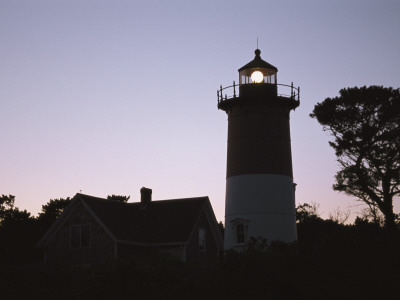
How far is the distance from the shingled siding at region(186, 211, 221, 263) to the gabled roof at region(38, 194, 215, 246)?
0.81 metres

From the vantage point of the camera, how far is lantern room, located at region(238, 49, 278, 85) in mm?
35969

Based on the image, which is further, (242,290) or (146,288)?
(146,288)

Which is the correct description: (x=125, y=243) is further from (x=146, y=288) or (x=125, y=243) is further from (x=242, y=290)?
(x=242, y=290)

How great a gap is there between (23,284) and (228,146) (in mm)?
14531

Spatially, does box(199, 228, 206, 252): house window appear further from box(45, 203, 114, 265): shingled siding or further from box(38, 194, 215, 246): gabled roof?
box(45, 203, 114, 265): shingled siding

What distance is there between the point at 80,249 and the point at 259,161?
11909 millimetres

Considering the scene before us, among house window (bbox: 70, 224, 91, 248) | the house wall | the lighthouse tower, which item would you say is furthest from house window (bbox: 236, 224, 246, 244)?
house window (bbox: 70, 224, 91, 248)

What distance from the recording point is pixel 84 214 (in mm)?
37562

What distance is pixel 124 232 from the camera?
1476 inches

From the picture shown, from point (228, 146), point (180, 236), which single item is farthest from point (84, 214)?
point (228, 146)

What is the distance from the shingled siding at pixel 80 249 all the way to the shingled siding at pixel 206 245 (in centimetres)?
519

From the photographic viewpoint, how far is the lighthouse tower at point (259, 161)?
112ft

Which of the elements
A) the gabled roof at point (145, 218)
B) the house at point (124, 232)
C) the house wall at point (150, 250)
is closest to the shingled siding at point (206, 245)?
the house at point (124, 232)

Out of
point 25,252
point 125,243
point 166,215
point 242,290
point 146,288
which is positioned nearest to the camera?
point 242,290
